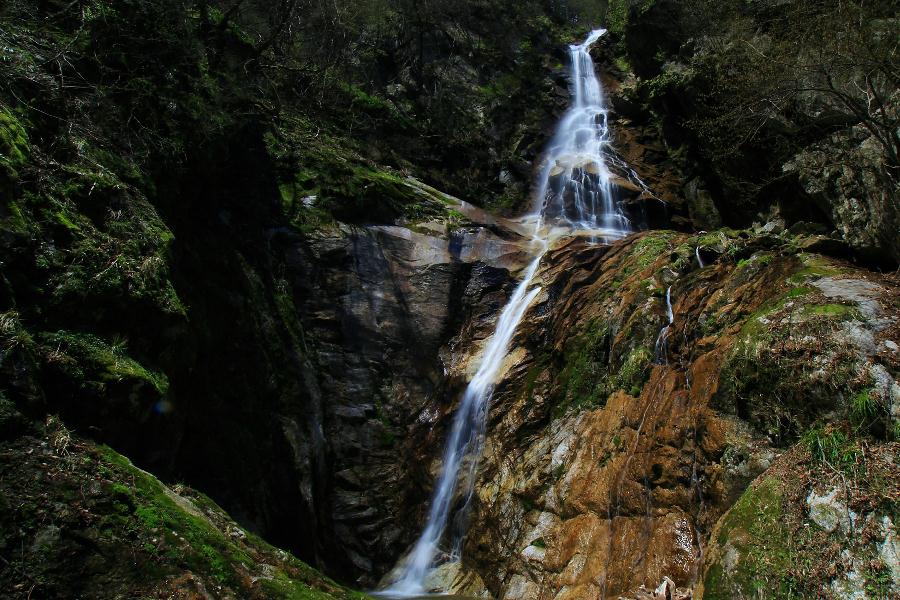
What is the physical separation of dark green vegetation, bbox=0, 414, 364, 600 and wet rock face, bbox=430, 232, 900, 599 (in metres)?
4.34

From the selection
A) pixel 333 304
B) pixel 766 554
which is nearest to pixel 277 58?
pixel 333 304

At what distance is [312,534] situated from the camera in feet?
37.0

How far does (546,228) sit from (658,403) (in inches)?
424

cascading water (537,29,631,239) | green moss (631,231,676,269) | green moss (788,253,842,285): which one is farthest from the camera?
cascading water (537,29,631,239)

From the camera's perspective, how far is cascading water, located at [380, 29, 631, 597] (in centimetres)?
1105

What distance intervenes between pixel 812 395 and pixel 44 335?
27.0 ft

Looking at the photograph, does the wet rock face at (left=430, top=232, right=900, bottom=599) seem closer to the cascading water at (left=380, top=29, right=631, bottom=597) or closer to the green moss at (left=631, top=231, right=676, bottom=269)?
the green moss at (left=631, top=231, right=676, bottom=269)

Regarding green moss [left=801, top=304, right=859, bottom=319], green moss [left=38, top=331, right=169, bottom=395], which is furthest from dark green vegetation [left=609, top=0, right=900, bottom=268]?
green moss [left=38, top=331, right=169, bottom=395]

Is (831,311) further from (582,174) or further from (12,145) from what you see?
(582,174)

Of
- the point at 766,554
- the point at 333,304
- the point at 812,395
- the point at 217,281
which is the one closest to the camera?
the point at 766,554

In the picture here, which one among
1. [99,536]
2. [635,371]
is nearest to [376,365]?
[635,371]

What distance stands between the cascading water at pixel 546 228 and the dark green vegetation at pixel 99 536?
20.4ft

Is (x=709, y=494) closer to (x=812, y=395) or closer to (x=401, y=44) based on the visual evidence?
(x=812, y=395)

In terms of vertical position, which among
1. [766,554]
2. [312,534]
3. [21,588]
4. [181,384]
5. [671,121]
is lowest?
[312,534]
